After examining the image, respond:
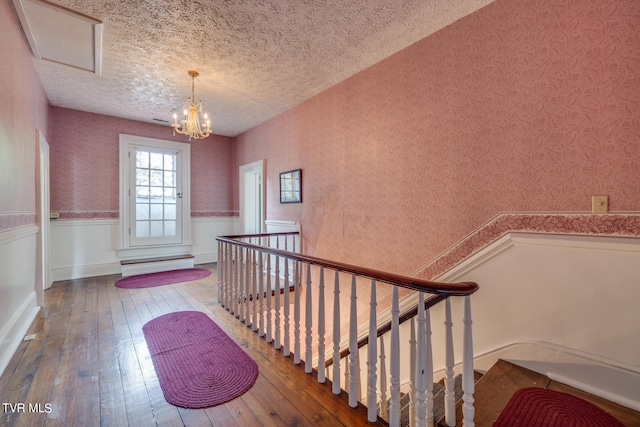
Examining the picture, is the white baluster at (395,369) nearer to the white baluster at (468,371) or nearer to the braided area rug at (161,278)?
the white baluster at (468,371)

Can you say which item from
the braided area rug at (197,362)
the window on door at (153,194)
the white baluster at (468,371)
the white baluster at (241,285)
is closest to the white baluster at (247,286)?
the white baluster at (241,285)

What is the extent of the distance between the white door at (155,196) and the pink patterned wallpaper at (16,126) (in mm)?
1874

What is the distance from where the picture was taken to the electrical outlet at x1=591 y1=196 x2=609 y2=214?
5.38 ft

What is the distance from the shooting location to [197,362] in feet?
6.81

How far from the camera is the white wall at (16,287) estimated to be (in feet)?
6.66

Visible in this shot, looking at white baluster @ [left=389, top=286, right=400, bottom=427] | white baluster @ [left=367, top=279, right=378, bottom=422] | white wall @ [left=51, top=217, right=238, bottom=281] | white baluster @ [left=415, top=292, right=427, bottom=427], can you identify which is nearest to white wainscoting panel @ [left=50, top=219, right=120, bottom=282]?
white wall @ [left=51, top=217, right=238, bottom=281]

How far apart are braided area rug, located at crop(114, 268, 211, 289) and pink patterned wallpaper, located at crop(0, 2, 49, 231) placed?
5.04 feet

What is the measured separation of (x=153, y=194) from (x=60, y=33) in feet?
10.1

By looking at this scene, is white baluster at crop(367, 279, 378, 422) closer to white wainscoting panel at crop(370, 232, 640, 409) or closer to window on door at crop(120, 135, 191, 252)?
white wainscoting panel at crop(370, 232, 640, 409)

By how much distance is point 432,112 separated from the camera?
8.21 feet

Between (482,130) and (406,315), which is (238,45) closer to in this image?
(482,130)

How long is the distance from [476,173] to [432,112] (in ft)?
2.26

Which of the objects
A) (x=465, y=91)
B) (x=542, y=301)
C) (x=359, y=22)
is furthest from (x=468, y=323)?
(x=359, y=22)

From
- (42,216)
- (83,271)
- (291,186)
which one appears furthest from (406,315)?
(83,271)
